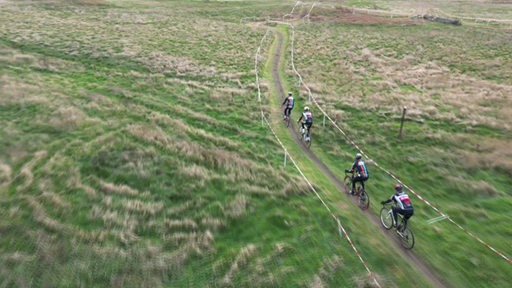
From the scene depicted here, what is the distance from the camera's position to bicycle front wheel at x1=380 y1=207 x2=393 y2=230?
15.1m

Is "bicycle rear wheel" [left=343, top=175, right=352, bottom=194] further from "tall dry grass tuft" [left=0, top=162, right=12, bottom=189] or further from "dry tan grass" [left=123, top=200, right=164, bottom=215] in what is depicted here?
"tall dry grass tuft" [left=0, top=162, right=12, bottom=189]

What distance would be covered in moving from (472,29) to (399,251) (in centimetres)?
6865

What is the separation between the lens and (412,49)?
52250 mm

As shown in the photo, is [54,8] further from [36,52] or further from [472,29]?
[472,29]

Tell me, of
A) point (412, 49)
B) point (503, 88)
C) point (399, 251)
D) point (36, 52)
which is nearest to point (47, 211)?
point (399, 251)

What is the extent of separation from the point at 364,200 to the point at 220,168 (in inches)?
318

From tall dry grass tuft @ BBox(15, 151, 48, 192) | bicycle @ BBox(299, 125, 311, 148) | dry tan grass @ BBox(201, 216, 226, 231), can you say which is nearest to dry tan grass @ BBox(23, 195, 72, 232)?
tall dry grass tuft @ BBox(15, 151, 48, 192)

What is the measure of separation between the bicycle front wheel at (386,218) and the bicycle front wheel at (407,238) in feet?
2.53

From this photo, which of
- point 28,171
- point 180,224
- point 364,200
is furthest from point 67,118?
point 364,200

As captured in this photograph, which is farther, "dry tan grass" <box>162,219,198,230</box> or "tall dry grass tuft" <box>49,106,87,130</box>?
"tall dry grass tuft" <box>49,106,87,130</box>

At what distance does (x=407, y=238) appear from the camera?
14195mm

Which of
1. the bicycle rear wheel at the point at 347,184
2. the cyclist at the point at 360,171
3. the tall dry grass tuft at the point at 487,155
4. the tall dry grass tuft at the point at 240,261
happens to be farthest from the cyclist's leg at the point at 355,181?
the tall dry grass tuft at the point at 487,155

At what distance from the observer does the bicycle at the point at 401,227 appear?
46.4 feet

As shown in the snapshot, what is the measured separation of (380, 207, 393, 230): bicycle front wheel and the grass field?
56 cm
